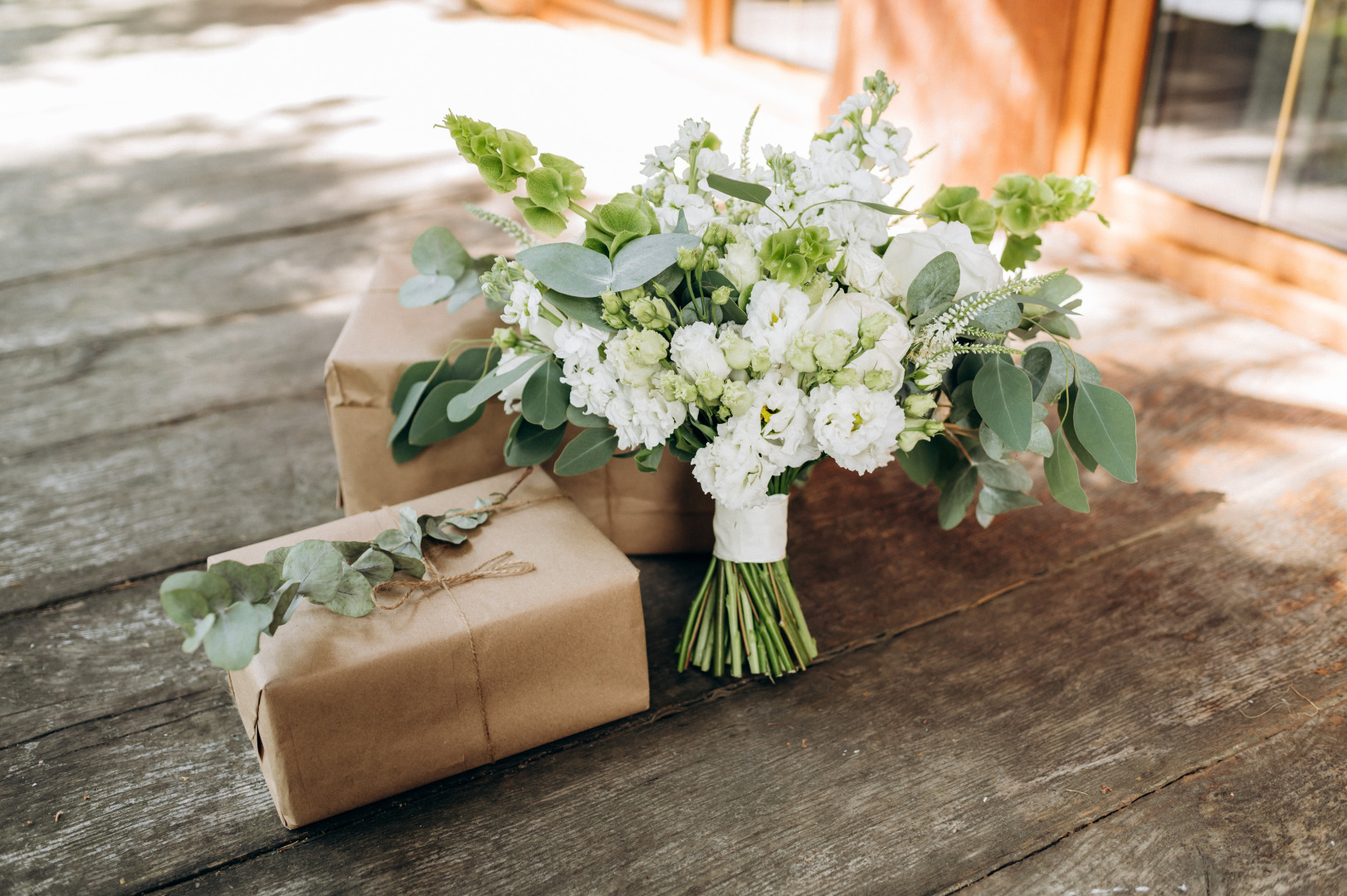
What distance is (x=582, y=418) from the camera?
930mm

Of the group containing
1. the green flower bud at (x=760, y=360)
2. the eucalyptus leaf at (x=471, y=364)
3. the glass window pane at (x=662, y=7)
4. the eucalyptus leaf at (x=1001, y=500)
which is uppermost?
the glass window pane at (x=662, y=7)

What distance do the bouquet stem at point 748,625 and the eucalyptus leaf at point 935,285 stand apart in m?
0.32

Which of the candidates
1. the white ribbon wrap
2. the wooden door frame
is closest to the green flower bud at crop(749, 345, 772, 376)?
the white ribbon wrap

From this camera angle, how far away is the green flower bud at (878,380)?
0.77 meters

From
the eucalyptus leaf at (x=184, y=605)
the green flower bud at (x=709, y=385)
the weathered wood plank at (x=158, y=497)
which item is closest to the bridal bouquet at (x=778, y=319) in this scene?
the green flower bud at (x=709, y=385)

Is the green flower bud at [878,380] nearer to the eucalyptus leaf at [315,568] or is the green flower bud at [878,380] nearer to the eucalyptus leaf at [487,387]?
the eucalyptus leaf at [487,387]

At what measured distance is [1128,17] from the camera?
1990 mm

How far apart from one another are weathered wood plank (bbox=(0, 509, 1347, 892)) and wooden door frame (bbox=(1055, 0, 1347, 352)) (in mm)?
845

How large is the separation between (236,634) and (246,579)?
0.06m

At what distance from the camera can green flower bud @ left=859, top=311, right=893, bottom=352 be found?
0.77 meters

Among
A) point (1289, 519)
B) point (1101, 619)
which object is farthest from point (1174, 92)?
point (1101, 619)

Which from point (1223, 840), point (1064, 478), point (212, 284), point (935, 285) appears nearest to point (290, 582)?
point (935, 285)

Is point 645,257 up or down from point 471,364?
up

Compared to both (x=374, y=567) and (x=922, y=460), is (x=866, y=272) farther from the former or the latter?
(x=374, y=567)
